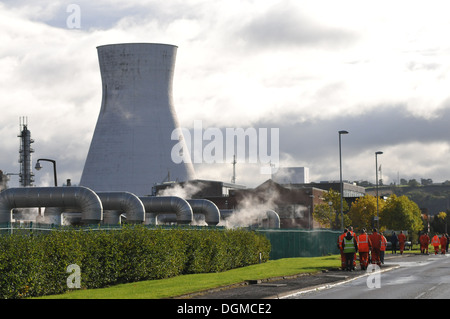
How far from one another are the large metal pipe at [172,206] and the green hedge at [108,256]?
23429 mm

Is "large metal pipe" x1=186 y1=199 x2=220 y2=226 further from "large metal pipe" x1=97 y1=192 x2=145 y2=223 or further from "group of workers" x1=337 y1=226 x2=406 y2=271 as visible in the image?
"group of workers" x1=337 y1=226 x2=406 y2=271

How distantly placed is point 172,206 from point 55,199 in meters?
16.1

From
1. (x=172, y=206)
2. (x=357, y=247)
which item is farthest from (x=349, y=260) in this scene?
(x=172, y=206)

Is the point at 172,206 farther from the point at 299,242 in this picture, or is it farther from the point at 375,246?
the point at 375,246

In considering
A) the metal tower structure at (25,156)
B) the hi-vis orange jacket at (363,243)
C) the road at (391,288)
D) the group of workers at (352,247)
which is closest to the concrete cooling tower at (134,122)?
the metal tower structure at (25,156)

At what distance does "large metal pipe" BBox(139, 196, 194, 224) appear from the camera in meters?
57.8

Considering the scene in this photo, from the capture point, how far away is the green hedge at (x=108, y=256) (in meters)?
19.5

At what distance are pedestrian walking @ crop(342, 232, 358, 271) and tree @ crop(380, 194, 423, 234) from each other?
69249 millimetres

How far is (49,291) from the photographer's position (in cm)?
2052

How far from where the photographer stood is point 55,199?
43406 mm

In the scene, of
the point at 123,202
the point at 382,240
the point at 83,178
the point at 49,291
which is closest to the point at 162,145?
the point at 83,178

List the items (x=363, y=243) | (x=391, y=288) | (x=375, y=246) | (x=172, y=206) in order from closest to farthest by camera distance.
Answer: (x=391, y=288), (x=363, y=243), (x=375, y=246), (x=172, y=206)

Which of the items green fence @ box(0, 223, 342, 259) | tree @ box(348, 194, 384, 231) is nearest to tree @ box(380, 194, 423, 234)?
tree @ box(348, 194, 384, 231)

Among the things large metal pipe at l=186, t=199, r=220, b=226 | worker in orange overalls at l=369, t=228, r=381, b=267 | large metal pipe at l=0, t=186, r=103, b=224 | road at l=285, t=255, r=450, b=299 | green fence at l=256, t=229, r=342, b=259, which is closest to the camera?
road at l=285, t=255, r=450, b=299
